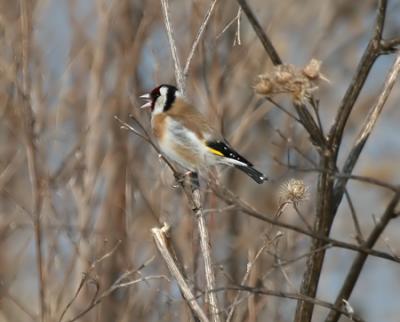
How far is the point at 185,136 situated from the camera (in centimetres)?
430

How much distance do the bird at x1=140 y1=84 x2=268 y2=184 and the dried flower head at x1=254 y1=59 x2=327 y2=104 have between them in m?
1.81

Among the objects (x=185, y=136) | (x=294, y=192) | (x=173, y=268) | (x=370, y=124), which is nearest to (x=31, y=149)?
(x=185, y=136)

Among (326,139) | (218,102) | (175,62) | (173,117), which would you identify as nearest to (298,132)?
(218,102)

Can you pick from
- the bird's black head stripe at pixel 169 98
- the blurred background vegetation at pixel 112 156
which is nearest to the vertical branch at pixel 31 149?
the blurred background vegetation at pixel 112 156

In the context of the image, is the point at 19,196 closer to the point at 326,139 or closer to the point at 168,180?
the point at 168,180

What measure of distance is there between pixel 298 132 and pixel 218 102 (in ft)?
3.64

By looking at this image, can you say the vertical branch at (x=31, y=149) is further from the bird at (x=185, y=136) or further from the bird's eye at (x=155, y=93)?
the bird's eye at (x=155, y=93)

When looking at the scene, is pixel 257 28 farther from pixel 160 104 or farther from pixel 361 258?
pixel 160 104

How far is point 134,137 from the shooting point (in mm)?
5754

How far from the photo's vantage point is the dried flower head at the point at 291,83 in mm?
2217

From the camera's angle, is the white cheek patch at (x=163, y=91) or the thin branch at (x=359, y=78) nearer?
the thin branch at (x=359, y=78)

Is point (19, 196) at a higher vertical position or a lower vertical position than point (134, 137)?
lower

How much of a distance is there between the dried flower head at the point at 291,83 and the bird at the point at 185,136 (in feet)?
5.94

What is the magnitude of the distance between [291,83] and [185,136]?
209cm
